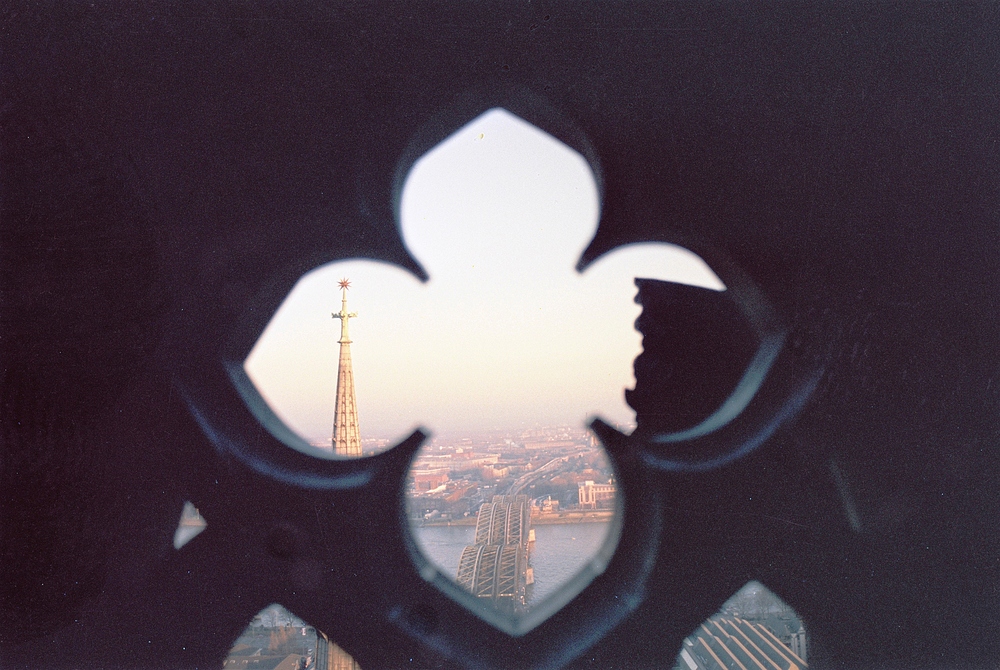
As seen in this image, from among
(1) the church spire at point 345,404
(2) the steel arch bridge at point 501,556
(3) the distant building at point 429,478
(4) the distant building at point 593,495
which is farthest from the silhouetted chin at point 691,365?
(1) the church spire at point 345,404

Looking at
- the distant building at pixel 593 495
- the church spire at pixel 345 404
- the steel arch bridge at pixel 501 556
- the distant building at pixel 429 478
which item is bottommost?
the steel arch bridge at pixel 501 556

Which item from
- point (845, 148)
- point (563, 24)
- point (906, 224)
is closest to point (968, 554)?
point (906, 224)

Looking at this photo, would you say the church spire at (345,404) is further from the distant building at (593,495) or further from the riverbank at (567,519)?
the distant building at (593,495)

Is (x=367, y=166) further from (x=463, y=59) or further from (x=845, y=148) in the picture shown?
(x=845, y=148)

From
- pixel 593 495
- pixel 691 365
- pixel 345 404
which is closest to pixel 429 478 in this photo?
pixel 345 404

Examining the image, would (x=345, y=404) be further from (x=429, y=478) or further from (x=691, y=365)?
(x=691, y=365)

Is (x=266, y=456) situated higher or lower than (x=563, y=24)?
lower
